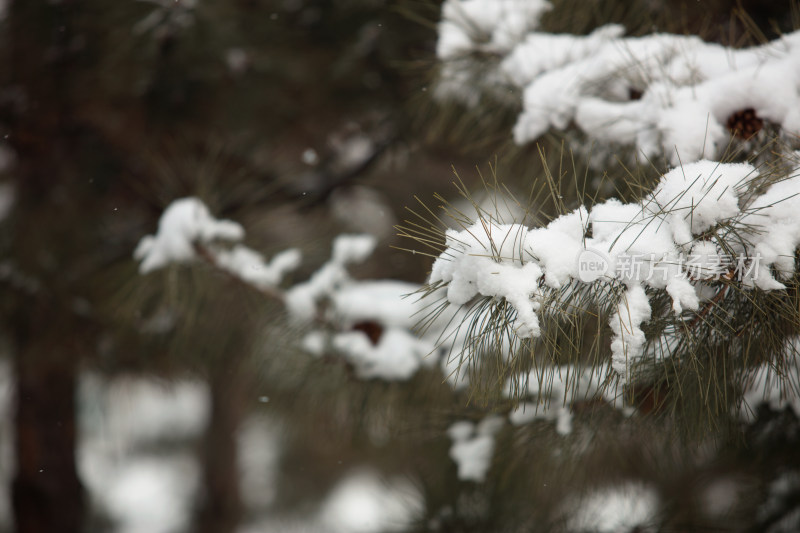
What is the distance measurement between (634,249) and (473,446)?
608 mm

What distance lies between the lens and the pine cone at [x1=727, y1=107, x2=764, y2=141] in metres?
0.64

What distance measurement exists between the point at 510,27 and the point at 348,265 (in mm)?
561

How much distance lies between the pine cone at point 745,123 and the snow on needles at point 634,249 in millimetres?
195

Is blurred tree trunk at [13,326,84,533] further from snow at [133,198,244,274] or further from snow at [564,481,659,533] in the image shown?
snow at [564,481,659,533]

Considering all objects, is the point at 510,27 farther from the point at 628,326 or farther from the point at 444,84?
the point at 628,326

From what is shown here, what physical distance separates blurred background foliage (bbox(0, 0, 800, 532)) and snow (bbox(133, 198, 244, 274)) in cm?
5

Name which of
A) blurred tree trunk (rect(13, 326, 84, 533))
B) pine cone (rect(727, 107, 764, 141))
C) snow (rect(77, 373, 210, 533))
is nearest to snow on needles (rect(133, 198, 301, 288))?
pine cone (rect(727, 107, 764, 141))

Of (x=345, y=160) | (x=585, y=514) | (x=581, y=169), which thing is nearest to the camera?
(x=581, y=169)

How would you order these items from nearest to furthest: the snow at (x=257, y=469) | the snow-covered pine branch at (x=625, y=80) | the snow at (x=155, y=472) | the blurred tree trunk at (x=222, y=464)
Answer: the snow-covered pine branch at (x=625, y=80) < the blurred tree trunk at (x=222, y=464) < the snow at (x=257, y=469) < the snow at (x=155, y=472)

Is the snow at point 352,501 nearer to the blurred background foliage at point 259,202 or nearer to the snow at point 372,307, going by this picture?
the blurred background foliage at point 259,202

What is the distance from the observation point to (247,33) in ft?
4.40

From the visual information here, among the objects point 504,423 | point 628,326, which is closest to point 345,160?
point 504,423

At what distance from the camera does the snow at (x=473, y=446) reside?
3.05ft

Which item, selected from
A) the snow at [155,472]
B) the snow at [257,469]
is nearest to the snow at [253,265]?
the snow at [257,469]
